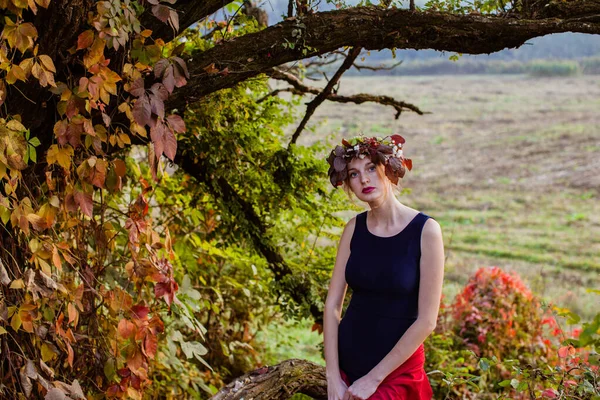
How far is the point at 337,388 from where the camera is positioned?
2.24m

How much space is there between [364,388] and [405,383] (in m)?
0.14

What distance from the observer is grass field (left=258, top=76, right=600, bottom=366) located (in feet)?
33.2

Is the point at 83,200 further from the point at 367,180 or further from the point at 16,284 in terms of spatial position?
the point at 367,180

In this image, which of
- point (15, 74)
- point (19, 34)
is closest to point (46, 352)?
point (15, 74)

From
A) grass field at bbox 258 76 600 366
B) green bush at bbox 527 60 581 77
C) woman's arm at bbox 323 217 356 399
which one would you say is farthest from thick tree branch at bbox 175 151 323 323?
green bush at bbox 527 60 581 77

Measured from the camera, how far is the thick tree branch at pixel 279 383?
7.98 ft

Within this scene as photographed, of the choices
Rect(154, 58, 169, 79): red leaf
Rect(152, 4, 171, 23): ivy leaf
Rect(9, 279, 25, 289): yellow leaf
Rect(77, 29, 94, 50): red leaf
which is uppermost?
Rect(152, 4, 171, 23): ivy leaf

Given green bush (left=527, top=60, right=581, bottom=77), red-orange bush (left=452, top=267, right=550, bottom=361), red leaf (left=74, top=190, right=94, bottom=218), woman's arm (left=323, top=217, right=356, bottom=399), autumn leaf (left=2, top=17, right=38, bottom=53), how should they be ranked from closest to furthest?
autumn leaf (left=2, top=17, right=38, bottom=53), red leaf (left=74, top=190, right=94, bottom=218), woman's arm (left=323, top=217, right=356, bottom=399), red-orange bush (left=452, top=267, right=550, bottom=361), green bush (left=527, top=60, right=581, bottom=77)

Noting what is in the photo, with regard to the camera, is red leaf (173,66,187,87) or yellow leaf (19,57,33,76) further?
red leaf (173,66,187,87)

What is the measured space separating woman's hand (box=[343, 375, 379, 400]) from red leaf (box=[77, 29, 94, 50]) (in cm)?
128

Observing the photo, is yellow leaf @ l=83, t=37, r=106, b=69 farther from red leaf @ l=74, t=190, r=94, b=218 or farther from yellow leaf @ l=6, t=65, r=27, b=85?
red leaf @ l=74, t=190, r=94, b=218

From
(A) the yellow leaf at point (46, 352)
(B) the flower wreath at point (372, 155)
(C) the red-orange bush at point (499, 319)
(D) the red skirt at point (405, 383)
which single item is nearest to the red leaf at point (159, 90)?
(B) the flower wreath at point (372, 155)

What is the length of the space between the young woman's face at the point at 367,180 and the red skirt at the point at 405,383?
0.52m

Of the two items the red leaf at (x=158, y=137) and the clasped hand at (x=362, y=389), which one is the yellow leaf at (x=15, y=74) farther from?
the clasped hand at (x=362, y=389)
